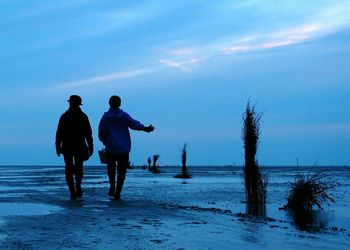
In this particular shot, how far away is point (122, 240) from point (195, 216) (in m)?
2.46

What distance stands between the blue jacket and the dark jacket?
0.35 m

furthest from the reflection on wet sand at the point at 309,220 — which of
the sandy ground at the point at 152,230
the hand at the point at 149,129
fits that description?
the hand at the point at 149,129

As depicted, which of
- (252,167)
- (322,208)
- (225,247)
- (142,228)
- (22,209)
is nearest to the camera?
(225,247)

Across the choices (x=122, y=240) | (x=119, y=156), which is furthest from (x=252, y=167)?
(x=122, y=240)

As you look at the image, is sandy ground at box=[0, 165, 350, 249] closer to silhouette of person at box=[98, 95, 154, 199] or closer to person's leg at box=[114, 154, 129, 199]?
person's leg at box=[114, 154, 129, 199]

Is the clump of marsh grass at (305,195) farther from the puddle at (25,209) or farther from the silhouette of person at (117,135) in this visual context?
the puddle at (25,209)

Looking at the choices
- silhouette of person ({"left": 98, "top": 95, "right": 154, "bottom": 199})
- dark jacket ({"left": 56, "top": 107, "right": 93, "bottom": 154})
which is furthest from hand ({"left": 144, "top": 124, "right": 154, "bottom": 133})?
dark jacket ({"left": 56, "top": 107, "right": 93, "bottom": 154})

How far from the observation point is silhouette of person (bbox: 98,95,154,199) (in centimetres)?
1064

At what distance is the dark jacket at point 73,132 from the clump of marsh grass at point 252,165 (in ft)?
9.53

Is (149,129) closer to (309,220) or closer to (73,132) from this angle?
(73,132)

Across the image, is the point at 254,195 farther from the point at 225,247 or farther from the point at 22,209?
the point at 225,247

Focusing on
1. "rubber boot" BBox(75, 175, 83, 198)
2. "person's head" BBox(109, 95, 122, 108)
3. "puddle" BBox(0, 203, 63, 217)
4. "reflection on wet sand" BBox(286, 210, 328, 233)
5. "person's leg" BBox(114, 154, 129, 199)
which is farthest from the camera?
"person's head" BBox(109, 95, 122, 108)

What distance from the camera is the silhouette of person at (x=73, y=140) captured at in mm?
10344

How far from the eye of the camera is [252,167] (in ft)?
34.1
